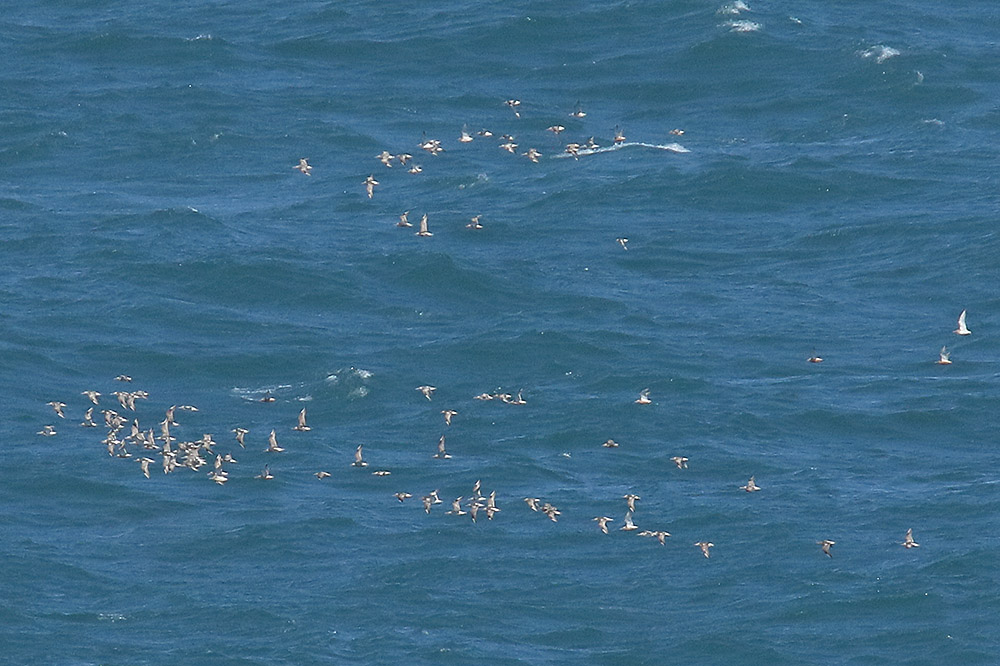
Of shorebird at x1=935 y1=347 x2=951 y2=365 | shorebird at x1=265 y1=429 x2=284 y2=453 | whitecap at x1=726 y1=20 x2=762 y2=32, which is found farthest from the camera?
whitecap at x1=726 y1=20 x2=762 y2=32

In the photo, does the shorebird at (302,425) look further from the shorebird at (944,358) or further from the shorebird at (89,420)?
the shorebird at (944,358)

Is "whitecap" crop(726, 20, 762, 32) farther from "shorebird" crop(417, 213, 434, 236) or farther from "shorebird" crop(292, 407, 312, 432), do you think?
"shorebird" crop(292, 407, 312, 432)

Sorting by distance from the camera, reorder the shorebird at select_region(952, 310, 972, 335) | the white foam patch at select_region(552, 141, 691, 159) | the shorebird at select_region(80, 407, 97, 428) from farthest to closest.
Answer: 1. the white foam patch at select_region(552, 141, 691, 159)
2. the shorebird at select_region(952, 310, 972, 335)
3. the shorebird at select_region(80, 407, 97, 428)

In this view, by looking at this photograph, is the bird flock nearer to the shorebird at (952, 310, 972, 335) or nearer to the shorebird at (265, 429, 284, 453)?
the shorebird at (265, 429, 284, 453)

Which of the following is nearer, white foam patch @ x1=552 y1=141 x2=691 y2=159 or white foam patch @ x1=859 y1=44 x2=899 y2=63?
white foam patch @ x1=552 y1=141 x2=691 y2=159

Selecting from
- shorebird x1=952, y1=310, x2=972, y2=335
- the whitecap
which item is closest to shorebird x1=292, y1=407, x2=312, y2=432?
shorebird x1=952, y1=310, x2=972, y2=335

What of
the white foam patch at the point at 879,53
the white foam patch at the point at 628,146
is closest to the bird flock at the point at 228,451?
the white foam patch at the point at 628,146

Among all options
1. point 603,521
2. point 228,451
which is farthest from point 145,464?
point 603,521

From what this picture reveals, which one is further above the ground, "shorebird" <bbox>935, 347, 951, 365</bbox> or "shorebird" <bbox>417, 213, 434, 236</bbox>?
"shorebird" <bbox>417, 213, 434, 236</bbox>

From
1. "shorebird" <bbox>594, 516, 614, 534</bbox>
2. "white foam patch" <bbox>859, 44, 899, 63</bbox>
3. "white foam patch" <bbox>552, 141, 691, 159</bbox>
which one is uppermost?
"white foam patch" <bbox>859, 44, 899, 63</bbox>
